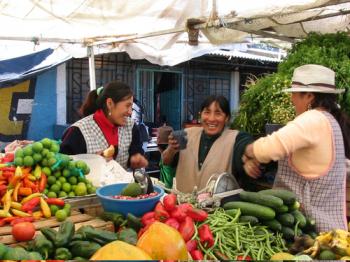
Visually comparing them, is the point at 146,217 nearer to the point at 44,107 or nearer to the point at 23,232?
the point at 23,232

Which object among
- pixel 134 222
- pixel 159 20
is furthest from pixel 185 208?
pixel 159 20

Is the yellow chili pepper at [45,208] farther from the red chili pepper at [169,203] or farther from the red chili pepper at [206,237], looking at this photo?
the red chili pepper at [206,237]

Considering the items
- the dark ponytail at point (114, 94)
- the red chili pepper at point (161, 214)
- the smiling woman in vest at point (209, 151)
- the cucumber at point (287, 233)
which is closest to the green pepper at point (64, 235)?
the red chili pepper at point (161, 214)

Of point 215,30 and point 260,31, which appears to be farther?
point 260,31

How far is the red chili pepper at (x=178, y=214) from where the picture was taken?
2.10 metres

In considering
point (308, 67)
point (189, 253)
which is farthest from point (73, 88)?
point (189, 253)

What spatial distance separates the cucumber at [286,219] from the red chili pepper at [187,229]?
544 mm

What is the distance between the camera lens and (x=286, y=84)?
401 centimetres

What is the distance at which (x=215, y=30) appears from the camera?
4.68 metres

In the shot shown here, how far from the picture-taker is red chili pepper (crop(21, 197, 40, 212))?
2.54m

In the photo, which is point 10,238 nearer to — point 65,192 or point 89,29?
point 65,192

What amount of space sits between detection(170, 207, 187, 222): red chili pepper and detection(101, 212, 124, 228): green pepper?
32 cm

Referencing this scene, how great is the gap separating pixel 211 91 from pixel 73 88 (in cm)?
426

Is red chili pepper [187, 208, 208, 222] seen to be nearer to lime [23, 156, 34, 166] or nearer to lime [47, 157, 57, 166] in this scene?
lime [47, 157, 57, 166]
